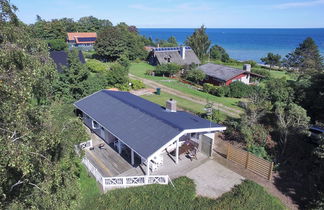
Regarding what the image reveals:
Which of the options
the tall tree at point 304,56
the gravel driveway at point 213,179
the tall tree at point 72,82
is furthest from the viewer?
the tall tree at point 304,56

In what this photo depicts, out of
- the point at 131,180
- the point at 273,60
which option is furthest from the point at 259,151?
the point at 273,60

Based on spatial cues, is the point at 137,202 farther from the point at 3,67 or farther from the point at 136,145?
the point at 3,67

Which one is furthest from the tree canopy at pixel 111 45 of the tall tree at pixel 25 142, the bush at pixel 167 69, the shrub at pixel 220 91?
the tall tree at pixel 25 142

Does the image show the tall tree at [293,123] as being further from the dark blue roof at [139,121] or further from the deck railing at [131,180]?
the deck railing at [131,180]

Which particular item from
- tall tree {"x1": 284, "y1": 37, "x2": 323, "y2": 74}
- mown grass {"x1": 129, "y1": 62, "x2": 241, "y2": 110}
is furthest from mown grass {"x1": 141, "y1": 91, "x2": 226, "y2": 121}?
tall tree {"x1": 284, "y1": 37, "x2": 323, "y2": 74}

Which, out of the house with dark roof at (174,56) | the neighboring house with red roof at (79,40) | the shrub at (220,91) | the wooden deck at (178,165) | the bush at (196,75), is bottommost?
the wooden deck at (178,165)

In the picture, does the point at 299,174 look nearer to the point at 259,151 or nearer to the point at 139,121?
the point at 259,151
